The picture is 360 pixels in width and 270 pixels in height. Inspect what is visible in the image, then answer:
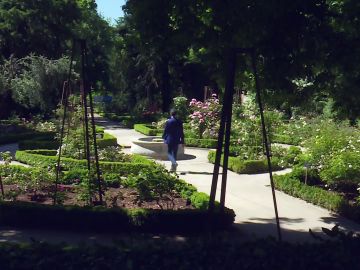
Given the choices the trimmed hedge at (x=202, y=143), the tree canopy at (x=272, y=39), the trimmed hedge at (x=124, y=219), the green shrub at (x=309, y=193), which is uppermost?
the tree canopy at (x=272, y=39)

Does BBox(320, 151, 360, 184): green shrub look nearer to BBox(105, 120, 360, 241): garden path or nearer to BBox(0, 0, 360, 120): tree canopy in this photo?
BBox(105, 120, 360, 241): garden path

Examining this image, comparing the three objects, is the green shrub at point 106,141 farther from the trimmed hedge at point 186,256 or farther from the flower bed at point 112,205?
the trimmed hedge at point 186,256

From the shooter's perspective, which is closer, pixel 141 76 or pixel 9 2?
pixel 9 2

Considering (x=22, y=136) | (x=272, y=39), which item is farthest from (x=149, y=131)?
(x=272, y=39)

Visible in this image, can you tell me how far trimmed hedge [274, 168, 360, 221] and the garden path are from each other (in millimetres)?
120

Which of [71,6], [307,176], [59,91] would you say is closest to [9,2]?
[71,6]

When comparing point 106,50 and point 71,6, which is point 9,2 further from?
point 106,50

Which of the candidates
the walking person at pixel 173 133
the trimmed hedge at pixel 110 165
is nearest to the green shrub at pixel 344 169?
the trimmed hedge at pixel 110 165

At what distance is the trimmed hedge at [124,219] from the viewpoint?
28.6 feet

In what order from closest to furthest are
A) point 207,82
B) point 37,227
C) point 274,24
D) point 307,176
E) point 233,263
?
point 233,263, point 274,24, point 37,227, point 307,176, point 207,82

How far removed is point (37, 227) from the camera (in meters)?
8.97

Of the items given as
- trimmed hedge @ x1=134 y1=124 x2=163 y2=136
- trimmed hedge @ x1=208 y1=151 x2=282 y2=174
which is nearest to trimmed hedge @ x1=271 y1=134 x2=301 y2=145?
trimmed hedge @ x1=208 y1=151 x2=282 y2=174

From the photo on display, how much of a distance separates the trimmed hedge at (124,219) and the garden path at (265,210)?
79 cm

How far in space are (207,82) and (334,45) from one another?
1339 inches
